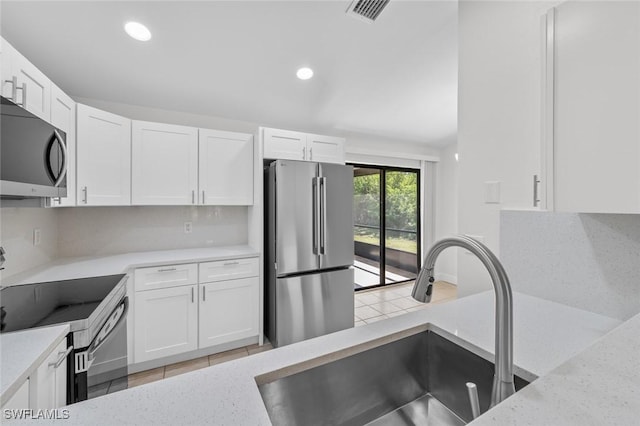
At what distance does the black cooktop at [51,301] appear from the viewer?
45.4 inches

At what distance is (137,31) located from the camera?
1938 millimetres

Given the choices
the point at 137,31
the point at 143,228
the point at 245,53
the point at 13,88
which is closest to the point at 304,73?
the point at 245,53

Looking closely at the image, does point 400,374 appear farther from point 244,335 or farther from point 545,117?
point 244,335

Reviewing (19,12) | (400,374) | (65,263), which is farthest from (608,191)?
(65,263)

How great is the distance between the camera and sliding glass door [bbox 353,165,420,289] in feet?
14.0

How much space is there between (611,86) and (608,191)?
0.88 ft

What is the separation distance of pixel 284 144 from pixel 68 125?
1.66m

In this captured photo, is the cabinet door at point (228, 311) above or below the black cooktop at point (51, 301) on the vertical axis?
below

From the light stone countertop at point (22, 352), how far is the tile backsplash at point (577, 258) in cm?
198

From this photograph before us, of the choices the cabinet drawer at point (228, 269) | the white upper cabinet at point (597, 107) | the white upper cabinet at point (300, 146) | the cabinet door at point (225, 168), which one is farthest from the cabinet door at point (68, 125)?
the white upper cabinet at point (597, 107)

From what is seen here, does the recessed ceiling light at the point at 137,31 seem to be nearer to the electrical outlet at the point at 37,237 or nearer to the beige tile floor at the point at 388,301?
the electrical outlet at the point at 37,237

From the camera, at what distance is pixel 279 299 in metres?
2.54

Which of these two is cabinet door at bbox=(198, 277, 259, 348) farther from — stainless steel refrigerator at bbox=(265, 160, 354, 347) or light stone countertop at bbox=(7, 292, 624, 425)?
light stone countertop at bbox=(7, 292, 624, 425)

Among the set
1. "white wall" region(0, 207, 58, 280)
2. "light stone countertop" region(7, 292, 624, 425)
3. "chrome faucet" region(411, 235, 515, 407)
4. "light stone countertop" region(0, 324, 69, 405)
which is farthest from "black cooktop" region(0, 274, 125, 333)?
"chrome faucet" region(411, 235, 515, 407)
